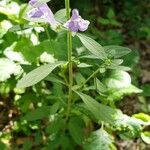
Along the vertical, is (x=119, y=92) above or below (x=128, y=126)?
above

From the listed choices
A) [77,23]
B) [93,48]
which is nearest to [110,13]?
[93,48]

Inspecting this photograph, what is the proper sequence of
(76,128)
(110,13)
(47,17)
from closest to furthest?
(47,17), (76,128), (110,13)

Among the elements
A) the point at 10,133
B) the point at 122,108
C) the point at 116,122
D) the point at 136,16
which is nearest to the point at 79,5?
the point at 136,16

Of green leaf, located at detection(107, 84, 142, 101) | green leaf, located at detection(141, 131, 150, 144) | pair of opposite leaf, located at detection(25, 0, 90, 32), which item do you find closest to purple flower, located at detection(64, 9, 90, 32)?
pair of opposite leaf, located at detection(25, 0, 90, 32)

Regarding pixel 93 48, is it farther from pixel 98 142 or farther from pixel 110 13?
pixel 110 13

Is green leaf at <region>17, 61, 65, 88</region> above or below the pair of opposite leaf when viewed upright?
below

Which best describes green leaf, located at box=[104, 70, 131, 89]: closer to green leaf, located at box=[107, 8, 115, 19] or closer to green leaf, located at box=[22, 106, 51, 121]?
green leaf, located at box=[22, 106, 51, 121]

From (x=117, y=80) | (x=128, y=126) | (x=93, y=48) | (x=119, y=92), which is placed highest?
(x=93, y=48)
